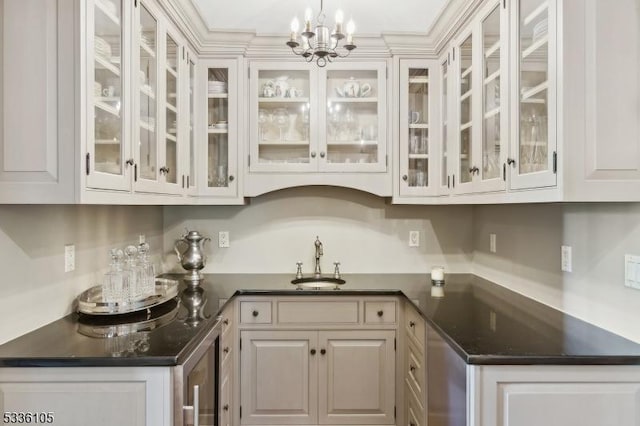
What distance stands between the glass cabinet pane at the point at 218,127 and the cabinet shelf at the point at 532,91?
1736mm

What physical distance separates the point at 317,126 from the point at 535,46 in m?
1.40

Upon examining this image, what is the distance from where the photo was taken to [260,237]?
2.93m

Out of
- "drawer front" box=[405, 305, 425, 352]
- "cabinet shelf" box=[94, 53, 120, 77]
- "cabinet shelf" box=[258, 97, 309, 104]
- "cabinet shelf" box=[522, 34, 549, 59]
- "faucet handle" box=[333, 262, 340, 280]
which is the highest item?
"cabinet shelf" box=[258, 97, 309, 104]

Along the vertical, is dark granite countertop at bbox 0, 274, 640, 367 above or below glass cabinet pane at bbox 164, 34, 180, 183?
below

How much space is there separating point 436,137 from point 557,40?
49.3 inches

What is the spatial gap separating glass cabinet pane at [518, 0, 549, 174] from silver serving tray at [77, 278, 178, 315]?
1713 millimetres

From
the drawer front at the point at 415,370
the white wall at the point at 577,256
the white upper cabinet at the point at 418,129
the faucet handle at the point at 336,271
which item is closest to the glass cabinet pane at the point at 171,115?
the faucet handle at the point at 336,271

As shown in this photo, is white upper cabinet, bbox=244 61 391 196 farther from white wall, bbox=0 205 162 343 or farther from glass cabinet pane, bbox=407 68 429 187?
white wall, bbox=0 205 162 343

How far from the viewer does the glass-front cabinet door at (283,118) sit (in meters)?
2.62

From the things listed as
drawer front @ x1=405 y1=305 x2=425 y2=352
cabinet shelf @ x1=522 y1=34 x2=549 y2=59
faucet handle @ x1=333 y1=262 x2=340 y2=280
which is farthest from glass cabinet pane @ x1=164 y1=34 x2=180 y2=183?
cabinet shelf @ x1=522 y1=34 x2=549 y2=59

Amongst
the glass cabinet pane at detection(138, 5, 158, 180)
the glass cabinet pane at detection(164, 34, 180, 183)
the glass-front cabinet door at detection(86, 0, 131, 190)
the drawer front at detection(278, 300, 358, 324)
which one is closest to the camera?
the glass-front cabinet door at detection(86, 0, 131, 190)

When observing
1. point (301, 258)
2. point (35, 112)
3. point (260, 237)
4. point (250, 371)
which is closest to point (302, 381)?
point (250, 371)

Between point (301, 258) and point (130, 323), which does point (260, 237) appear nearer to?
point (301, 258)

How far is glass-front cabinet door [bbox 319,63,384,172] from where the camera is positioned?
2.62 metres
